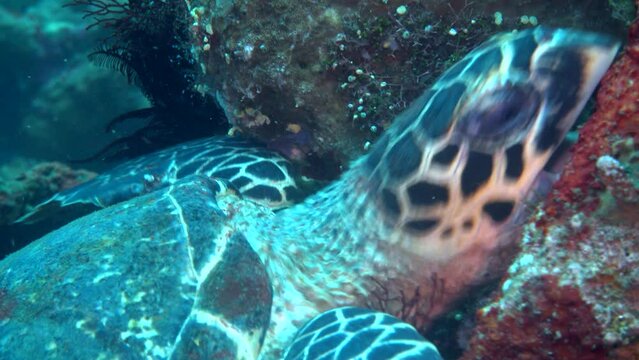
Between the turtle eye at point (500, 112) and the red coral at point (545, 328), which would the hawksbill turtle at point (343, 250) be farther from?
the red coral at point (545, 328)

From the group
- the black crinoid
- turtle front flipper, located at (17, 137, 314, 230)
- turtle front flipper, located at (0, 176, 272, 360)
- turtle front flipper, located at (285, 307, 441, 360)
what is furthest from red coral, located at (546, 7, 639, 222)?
the black crinoid

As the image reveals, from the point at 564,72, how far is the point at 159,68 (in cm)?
401

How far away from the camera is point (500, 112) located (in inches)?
70.9

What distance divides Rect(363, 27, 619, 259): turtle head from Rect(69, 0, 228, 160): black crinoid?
2.80 metres

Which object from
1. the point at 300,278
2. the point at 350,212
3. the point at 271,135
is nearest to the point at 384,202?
the point at 350,212

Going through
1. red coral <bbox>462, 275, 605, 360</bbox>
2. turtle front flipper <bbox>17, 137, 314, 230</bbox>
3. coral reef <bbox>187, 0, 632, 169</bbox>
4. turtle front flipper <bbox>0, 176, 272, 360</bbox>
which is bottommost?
red coral <bbox>462, 275, 605, 360</bbox>

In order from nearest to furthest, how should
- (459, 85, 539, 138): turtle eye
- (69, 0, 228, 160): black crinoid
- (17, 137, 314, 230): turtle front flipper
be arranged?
(459, 85, 539, 138): turtle eye → (17, 137, 314, 230): turtle front flipper → (69, 0, 228, 160): black crinoid

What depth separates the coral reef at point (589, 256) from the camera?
4.28 ft

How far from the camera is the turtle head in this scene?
5.58 feet

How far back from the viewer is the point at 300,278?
262cm

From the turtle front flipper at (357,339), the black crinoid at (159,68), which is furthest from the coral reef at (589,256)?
the black crinoid at (159,68)

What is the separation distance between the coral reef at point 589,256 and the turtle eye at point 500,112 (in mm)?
299

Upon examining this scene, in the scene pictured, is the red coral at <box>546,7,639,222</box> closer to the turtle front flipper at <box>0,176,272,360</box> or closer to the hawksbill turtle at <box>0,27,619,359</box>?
the hawksbill turtle at <box>0,27,619,359</box>

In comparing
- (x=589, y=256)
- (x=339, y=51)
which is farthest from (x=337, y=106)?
(x=589, y=256)
